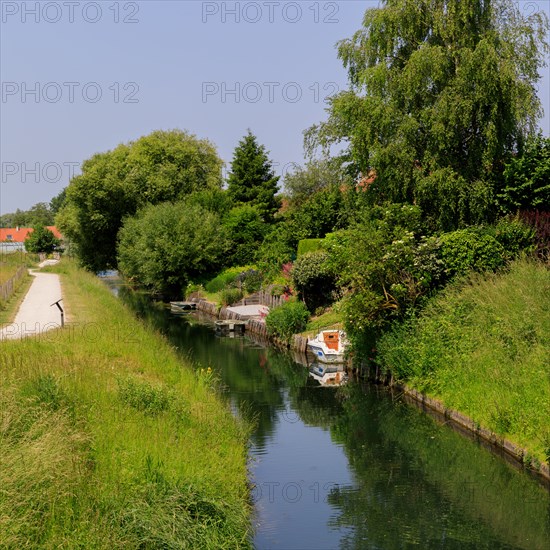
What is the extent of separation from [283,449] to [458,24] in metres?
Answer: 17.5

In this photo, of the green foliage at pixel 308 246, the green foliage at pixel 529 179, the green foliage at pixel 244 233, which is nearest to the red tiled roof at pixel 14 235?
the green foliage at pixel 244 233

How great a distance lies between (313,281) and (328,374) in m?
8.51

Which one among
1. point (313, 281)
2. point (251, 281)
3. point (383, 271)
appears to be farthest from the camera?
point (251, 281)

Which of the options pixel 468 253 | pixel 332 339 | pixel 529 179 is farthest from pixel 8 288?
pixel 529 179

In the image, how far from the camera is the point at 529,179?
91.4ft

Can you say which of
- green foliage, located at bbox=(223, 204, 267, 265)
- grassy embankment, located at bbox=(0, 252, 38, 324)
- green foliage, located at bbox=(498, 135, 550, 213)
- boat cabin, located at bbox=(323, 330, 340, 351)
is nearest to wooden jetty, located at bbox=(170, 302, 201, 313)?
green foliage, located at bbox=(223, 204, 267, 265)

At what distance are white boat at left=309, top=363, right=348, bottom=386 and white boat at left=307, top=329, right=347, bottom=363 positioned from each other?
0.83 feet

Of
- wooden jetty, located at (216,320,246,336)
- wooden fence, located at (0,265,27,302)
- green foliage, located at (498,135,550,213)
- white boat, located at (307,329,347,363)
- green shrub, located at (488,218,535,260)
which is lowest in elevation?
wooden jetty, located at (216,320,246,336)

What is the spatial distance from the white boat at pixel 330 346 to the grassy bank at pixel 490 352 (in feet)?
13.5

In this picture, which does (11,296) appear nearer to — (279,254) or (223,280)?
(279,254)

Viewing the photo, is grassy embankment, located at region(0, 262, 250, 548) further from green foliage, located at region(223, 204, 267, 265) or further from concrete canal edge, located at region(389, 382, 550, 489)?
green foliage, located at region(223, 204, 267, 265)

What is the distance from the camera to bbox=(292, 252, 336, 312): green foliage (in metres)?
35.2

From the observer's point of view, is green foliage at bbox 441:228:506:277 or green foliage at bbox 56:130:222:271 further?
green foliage at bbox 56:130:222:271

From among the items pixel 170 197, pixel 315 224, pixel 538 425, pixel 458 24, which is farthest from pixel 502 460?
pixel 170 197
